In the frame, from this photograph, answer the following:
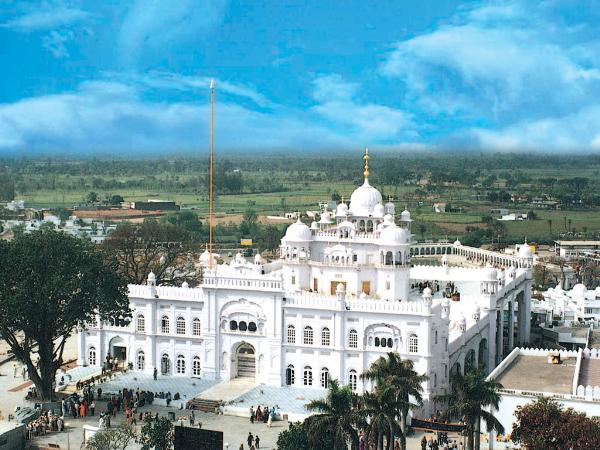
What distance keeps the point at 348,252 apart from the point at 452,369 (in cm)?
741

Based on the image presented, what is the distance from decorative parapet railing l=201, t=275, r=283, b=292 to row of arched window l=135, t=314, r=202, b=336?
215cm

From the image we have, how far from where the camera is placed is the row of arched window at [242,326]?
148 ft

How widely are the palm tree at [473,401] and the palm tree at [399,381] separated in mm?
1302

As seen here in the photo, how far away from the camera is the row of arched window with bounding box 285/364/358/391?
141 feet

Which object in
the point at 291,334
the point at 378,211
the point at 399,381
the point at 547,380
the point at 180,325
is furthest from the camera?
the point at 378,211

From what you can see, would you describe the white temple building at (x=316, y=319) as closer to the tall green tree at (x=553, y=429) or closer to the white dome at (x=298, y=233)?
the white dome at (x=298, y=233)

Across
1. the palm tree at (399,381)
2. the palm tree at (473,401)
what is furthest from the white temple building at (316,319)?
the palm tree at (473,401)

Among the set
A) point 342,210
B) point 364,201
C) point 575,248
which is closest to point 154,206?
point 575,248

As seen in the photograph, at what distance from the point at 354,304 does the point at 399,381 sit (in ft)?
28.2

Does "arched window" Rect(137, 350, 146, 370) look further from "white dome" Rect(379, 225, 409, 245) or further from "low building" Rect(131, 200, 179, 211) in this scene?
"low building" Rect(131, 200, 179, 211)

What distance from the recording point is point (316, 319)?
1716 inches

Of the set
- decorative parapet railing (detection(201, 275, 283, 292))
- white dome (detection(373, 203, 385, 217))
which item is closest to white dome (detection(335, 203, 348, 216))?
white dome (detection(373, 203, 385, 217))

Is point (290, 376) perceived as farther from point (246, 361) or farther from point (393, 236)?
point (393, 236)

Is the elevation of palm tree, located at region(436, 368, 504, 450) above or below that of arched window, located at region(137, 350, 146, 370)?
above
